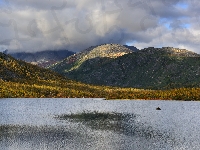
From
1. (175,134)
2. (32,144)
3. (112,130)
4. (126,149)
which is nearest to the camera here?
(126,149)

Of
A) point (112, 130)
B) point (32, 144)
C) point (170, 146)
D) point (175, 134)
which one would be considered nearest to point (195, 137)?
point (175, 134)

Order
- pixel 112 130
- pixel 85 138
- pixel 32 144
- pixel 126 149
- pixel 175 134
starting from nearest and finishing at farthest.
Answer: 1. pixel 126 149
2. pixel 32 144
3. pixel 85 138
4. pixel 175 134
5. pixel 112 130

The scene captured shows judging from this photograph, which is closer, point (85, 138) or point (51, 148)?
point (51, 148)

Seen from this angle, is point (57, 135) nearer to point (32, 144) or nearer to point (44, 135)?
point (44, 135)

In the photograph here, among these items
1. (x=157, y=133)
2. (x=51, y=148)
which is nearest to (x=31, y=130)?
(x=51, y=148)

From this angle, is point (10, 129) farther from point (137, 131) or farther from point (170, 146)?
point (170, 146)

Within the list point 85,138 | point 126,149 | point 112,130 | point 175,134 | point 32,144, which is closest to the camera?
point 126,149

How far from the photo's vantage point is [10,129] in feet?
338

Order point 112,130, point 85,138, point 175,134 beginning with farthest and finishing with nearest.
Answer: point 112,130 → point 175,134 → point 85,138

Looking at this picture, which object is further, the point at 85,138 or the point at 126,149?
the point at 85,138

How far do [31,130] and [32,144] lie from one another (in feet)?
80.9

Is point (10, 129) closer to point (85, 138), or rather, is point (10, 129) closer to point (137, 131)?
point (85, 138)

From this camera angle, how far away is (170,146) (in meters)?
78.8

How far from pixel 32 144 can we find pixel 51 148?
7.12 metres
